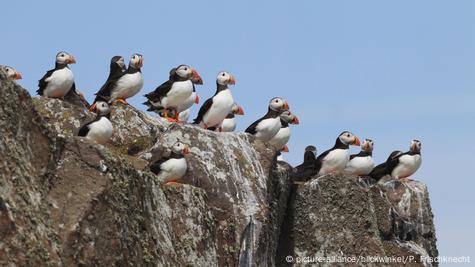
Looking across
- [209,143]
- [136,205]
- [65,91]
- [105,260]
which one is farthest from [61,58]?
[105,260]

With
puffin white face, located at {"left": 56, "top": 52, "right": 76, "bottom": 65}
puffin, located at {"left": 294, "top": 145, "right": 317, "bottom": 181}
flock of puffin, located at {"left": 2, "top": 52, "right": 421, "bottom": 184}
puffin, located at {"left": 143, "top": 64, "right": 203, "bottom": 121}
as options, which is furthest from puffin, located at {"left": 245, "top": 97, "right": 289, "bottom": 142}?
puffin white face, located at {"left": 56, "top": 52, "right": 76, "bottom": 65}

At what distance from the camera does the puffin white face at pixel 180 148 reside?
1312cm

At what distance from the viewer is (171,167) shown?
13.0 metres

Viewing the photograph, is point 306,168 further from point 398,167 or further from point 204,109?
point 204,109

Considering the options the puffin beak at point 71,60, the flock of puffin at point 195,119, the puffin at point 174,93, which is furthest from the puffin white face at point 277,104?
the puffin beak at point 71,60

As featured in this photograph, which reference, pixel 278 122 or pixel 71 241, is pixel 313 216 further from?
pixel 71 241

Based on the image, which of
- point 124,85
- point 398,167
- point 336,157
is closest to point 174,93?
point 124,85

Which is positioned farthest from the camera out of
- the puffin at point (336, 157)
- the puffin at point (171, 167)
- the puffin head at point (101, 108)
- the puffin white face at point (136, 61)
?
the puffin at point (336, 157)

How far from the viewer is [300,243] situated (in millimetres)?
15602

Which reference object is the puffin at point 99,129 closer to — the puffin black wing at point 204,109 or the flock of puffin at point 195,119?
the flock of puffin at point 195,119

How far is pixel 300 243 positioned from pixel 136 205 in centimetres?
522

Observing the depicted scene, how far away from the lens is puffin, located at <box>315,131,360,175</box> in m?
17.1

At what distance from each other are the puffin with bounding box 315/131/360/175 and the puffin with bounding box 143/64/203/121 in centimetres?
234

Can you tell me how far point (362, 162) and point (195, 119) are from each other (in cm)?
288
